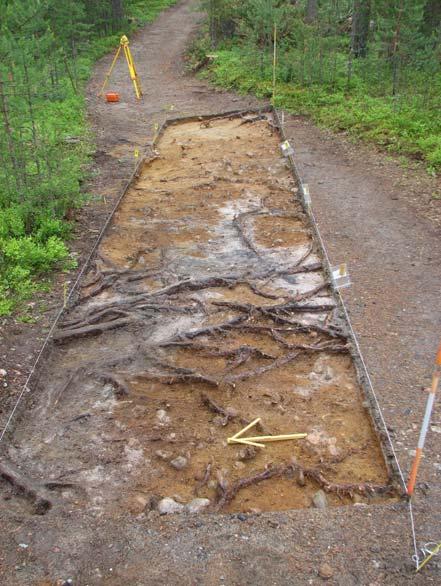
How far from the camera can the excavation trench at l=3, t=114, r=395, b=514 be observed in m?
4.22

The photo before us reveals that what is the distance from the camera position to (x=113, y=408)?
5008 mm

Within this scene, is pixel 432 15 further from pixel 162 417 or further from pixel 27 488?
pixel 27 488

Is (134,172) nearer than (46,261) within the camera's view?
No

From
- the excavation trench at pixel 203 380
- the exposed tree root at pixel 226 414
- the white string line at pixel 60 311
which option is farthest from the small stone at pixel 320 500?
the white string line at pixel 60 311

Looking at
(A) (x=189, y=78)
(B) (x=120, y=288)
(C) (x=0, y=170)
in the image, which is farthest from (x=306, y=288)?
(A) (x=189, y=78)

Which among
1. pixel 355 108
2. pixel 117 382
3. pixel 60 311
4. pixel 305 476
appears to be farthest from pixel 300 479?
pixel 355 108

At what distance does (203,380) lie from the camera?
5.23m

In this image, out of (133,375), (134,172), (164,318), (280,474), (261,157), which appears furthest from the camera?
(261,157)

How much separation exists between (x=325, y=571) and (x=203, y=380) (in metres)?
2.22

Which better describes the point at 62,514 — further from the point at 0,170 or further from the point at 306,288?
the point at 0,170

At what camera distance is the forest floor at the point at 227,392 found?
357 cm

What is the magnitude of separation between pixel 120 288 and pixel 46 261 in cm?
130

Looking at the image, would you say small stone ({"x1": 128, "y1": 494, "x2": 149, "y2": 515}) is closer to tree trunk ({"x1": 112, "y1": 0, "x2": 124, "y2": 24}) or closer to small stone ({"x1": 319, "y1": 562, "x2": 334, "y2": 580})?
small stone ({"x1": 319, "y1": 562, "x2": 334, "y2": 580})

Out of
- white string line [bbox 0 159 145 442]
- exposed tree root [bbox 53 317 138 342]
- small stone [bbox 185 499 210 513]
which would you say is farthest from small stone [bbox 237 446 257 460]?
exposed tree root [bbox 53 317 138 342]
